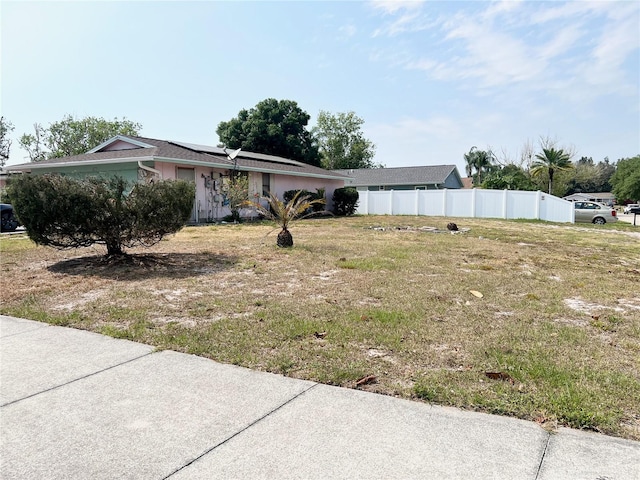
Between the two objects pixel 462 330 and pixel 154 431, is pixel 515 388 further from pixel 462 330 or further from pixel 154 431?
pixel 154 431

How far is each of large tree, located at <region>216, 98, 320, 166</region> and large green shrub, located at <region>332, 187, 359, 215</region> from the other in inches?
526

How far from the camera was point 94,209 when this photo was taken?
26.5 feet

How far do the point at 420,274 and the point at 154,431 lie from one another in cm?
561

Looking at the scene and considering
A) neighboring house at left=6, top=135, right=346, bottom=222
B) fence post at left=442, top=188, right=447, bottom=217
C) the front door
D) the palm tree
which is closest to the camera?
neighboring house at left=6, top=135, right=346, bottom=222

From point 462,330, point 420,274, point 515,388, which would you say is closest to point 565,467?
point 515,388

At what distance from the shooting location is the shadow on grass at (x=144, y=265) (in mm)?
7707

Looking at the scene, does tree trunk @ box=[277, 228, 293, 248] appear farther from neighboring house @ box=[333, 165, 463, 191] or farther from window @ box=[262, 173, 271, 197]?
neighboring house @ box=[333, 165, 463, 191]

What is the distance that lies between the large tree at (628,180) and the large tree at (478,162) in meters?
17.4

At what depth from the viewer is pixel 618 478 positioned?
2.25 m

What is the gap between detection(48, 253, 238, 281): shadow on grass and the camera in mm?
7707

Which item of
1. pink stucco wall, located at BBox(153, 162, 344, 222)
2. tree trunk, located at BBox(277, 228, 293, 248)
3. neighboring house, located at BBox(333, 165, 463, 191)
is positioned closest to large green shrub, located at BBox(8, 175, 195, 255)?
tree trunk, located at BBox(277, 228, 293, 248)

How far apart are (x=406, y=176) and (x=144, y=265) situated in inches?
1403

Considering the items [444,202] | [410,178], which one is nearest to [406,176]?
[410,178]

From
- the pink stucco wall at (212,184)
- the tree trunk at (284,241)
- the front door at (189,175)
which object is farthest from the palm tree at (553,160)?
the tree trunk at (284,241)
